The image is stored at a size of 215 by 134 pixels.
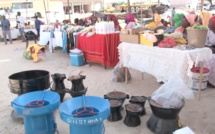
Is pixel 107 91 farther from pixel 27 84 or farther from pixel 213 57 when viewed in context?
pixel 213 57

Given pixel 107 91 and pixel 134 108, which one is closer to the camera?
pixel 134 108

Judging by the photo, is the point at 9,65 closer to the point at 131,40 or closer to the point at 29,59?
the point at 29,59

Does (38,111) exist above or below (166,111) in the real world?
above

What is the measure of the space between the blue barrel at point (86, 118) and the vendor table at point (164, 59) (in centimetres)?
136

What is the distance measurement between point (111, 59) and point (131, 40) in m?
1.85

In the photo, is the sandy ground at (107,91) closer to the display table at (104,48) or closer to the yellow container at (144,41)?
the display table at (104,48)

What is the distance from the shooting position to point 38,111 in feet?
7.49

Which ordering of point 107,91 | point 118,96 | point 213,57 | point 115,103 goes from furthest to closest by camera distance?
1. point 107,91
2. point 213,57
3. point 118,96
4. point 115,103

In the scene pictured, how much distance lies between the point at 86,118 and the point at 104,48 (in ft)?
11.9

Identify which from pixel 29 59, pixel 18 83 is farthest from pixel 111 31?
pixel 29 59

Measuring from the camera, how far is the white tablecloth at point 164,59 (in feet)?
9.60

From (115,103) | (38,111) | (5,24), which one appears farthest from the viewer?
(5,24)

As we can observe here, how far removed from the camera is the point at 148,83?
4426 mm

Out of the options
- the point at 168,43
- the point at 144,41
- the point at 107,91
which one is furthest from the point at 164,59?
the point at 107,91
